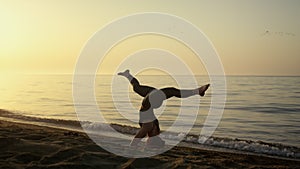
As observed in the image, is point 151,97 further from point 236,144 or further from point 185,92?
point 236,144

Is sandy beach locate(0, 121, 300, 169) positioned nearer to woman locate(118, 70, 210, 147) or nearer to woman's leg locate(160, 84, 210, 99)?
woman locate(118, 70, 210, 147)

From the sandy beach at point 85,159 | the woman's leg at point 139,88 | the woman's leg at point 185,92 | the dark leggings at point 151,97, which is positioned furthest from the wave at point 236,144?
the woman's leg at point 139,88

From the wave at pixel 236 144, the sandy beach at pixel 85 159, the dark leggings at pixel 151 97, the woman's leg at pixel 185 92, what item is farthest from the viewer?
the wave at pixel 236 144

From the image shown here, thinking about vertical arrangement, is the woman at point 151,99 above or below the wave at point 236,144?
above

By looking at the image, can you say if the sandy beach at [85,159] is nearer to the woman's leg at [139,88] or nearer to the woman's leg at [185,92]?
the woman's leg at [185,92]

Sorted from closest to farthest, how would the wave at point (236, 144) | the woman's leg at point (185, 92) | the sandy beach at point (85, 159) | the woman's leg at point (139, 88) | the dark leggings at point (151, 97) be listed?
the sandy beach at point (85, 159) < the woman's leg at point (185, 92) < the dark leggings at point (151, 97) < the woman's leg at point (139, 88) < the wave at point (236, 144)

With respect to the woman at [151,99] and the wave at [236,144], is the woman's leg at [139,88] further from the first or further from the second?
the wave at [236,144]

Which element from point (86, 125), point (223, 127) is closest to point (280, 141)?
point (223, 127)

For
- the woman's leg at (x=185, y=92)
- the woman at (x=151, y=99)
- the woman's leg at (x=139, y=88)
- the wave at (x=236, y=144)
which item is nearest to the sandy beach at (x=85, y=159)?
the woman at (x=151, y=99)

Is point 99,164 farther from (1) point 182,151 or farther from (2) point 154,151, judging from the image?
(1) point 182,151

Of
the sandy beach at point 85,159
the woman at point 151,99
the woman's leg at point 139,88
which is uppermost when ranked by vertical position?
A: the woman's leg at point 139,88

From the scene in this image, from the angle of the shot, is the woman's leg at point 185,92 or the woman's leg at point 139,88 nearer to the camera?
the woman's leg at point 185,92

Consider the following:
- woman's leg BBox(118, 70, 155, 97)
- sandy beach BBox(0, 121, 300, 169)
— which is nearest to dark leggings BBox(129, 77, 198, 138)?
woman's leg BBox(118, 70, 155, 97)

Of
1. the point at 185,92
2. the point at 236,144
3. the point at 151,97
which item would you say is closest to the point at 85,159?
the point at 151,97
